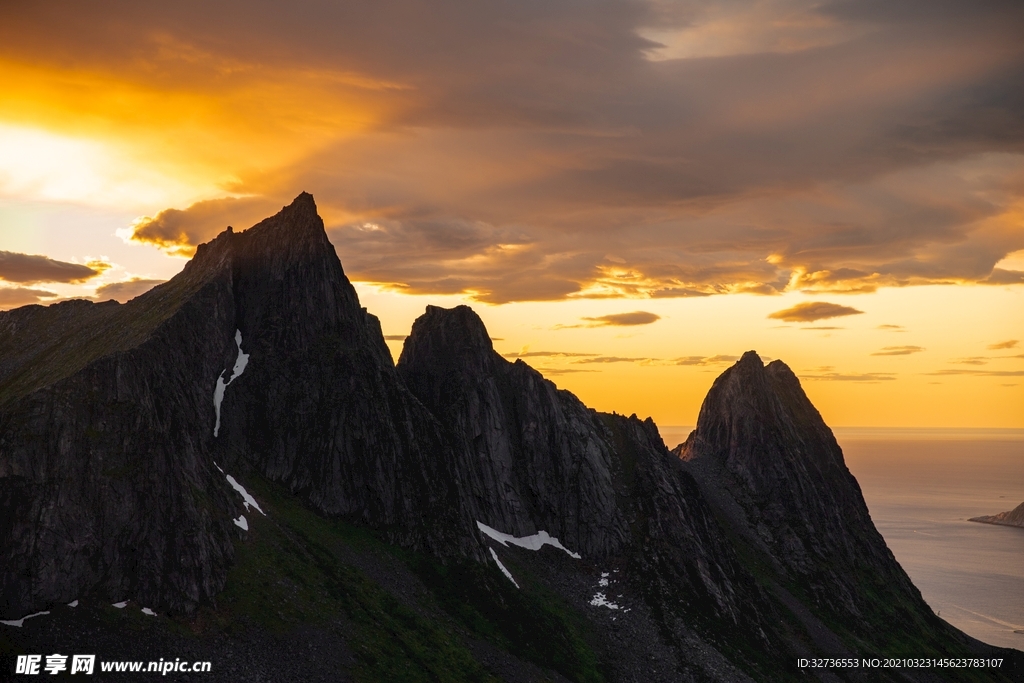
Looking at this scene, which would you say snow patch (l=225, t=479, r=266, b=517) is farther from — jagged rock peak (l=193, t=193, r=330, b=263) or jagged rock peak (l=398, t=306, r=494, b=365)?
jagged rock peak (l=398, t=306, r=494, b=365)

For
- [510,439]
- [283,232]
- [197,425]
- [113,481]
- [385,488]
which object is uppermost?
[283,232]

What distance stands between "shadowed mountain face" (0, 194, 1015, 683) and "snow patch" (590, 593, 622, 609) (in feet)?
1.58

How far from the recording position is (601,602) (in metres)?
121

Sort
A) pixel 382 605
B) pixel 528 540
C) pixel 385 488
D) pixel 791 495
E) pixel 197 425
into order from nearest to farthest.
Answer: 1. pixel 382 605
2. pixel 197 425
3. pixel 385 488
4. pixel 528 540
5. pixel 791 495

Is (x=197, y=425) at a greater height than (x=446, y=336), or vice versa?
(x=446, y=336)

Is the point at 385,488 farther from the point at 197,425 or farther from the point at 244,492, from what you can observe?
the point at 197,425

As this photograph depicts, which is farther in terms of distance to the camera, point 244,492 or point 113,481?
point 244,492

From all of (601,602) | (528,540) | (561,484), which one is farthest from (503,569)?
(561,484)

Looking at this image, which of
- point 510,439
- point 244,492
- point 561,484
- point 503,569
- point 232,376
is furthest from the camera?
point 510,439

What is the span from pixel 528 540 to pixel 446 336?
126 feet

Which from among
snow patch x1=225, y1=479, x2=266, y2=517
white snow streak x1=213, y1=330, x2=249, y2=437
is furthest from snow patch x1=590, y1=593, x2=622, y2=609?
white snow streak x1=213, y1=330, x2=249, y2=437

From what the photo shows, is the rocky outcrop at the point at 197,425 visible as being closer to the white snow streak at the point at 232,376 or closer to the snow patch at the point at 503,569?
the white snow streak at the point at 232,376

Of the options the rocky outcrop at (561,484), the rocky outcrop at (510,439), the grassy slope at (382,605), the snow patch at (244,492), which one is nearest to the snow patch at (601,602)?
the grassy slope at (382,605)

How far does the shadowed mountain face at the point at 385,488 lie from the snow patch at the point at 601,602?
0.48 meters
